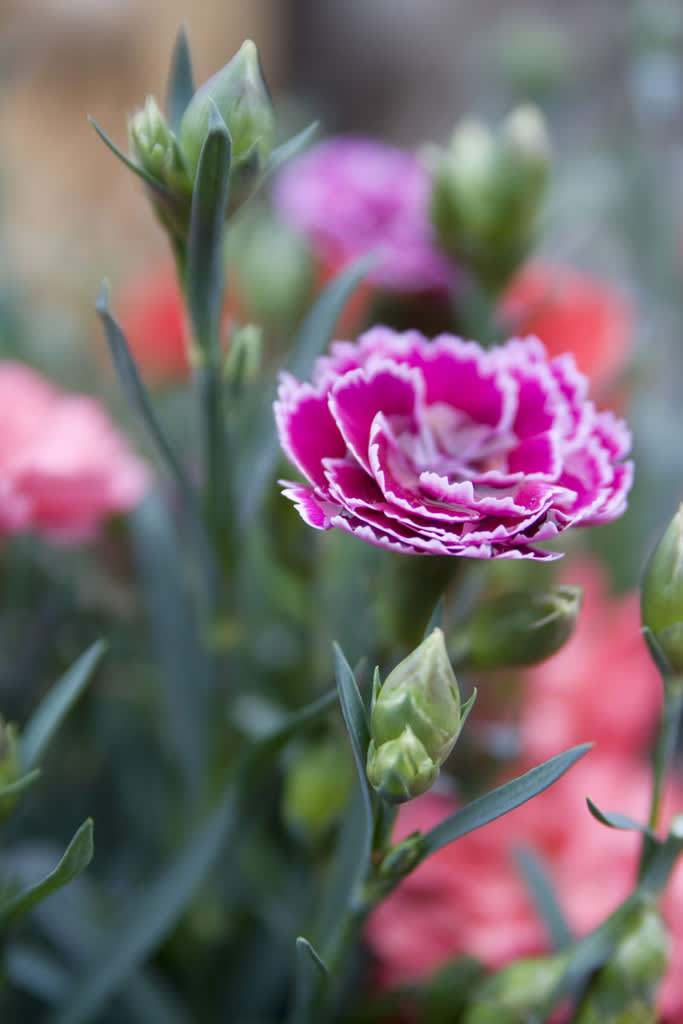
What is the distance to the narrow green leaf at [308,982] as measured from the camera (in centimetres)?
24

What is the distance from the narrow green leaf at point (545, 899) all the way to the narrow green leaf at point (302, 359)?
14cm

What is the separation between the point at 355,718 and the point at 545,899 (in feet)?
0.42

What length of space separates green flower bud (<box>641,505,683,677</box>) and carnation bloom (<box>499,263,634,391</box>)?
0.85 feet

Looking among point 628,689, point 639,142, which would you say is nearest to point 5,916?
point 628,689

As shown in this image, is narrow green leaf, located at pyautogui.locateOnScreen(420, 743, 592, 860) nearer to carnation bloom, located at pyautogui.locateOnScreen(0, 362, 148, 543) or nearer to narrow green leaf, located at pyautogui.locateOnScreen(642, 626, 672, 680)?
narrow green leaf, located at pyautogui.locateOnScreen(642, 626, 672, 680)

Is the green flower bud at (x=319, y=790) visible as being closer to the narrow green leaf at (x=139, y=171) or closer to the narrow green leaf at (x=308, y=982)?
the narrow green leaf at (x=308, y=982)

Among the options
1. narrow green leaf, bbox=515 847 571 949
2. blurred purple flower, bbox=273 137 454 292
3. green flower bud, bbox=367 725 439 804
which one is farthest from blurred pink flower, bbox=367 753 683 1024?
blurred purple flower, bbox=273 137 454 292

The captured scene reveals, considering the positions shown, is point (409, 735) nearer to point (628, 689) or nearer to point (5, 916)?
point (5, 916)

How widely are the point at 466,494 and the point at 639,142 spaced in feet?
1.85

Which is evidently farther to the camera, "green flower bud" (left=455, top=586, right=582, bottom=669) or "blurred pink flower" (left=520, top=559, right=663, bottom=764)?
"blurred pink flower" (left=520, top=559, right=663, bottom=764)

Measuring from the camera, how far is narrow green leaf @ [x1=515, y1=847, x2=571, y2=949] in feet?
1.01

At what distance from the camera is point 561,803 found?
41 cm

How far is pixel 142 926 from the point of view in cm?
31

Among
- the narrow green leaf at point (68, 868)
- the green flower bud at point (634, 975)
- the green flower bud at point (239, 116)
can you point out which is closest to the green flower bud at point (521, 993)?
the green flower bud at point (634, 975)
